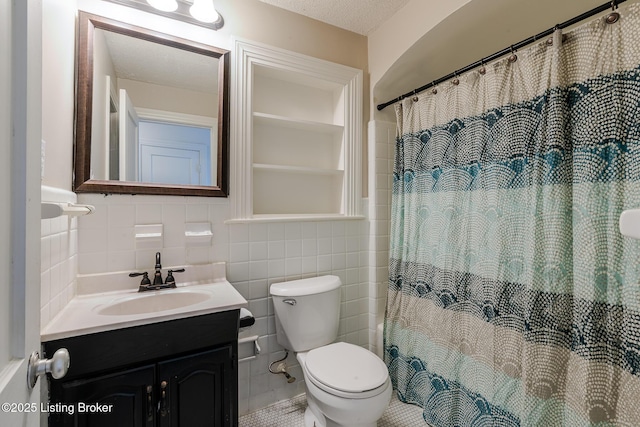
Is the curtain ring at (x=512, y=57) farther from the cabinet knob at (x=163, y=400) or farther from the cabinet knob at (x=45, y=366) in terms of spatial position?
the cabinet knob at (x=163, y=400)

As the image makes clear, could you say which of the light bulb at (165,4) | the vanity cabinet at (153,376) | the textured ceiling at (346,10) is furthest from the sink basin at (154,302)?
the textured ceiling at (346,10)

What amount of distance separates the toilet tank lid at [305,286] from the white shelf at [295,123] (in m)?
0.97

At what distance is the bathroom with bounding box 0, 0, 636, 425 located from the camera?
3.38 feet

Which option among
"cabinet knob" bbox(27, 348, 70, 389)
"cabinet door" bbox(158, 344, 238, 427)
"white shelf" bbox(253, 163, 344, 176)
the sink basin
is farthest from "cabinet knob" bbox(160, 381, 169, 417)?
"white shelf" bbox(253, 163, 344, 176)

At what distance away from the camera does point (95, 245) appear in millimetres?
1311

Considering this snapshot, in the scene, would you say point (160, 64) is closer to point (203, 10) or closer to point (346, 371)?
point (203, 10)

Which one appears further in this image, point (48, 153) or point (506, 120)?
point (506, 120)

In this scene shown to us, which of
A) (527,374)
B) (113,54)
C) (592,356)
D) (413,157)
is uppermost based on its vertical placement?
(113,54)

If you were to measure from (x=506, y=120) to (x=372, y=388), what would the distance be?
1333 millimetres

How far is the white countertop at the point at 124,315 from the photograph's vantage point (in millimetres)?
938

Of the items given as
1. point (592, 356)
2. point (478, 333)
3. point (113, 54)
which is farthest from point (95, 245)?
point (592, 356)

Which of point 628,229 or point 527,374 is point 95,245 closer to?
point 628,229

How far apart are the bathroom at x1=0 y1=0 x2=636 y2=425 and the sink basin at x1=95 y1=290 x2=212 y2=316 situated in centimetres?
13

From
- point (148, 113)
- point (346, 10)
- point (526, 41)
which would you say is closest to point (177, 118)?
point (148, 113)
